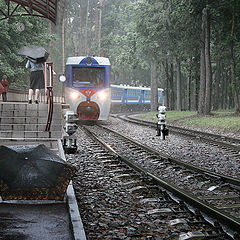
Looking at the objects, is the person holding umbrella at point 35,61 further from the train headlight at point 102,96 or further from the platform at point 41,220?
the train headlight at point 102,96

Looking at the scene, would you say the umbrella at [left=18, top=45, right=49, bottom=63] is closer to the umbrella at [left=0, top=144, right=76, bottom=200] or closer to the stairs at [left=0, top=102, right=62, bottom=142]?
the stairs at [left=0, top=102, right=62, bottom=142]

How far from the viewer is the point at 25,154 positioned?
5.59 meters

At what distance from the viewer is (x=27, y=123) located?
10.6 m

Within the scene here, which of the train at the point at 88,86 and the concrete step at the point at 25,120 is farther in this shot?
the train at the point at 88,86

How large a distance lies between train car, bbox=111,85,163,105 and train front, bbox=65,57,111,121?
22071mm

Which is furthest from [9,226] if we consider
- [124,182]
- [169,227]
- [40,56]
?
[40,56]

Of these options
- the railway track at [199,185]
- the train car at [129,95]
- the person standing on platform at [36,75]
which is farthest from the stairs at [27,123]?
the train car at [129,95]

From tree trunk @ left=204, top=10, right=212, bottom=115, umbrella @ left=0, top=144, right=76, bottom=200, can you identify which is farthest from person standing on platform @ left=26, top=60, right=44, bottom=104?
tree trunk @ left=204, top=10, right=212, bottom=115

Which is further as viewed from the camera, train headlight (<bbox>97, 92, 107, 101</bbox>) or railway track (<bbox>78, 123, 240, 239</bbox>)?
train headlight (<bbox>97, 92, 107, 101</bbox>)

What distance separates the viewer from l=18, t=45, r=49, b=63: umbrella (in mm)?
11539

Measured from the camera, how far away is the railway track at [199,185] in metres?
4.82

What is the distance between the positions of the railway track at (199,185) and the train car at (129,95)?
110 ft

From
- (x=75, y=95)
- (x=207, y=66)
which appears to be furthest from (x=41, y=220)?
(x=207, y=66)

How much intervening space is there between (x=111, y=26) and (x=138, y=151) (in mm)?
53155
